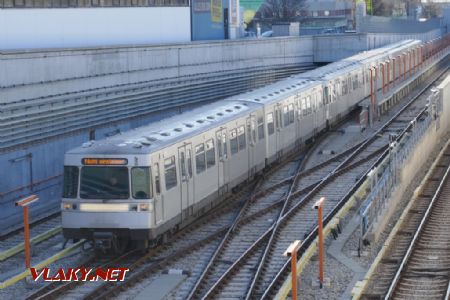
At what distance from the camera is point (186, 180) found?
19297 millimetres

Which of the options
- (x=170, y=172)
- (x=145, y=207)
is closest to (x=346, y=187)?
(x=170, y=172)

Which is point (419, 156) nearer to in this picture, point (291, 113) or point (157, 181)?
point (291, 113)

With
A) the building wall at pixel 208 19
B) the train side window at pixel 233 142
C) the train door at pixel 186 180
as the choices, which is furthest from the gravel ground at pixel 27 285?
the building wall at pixel 208 19

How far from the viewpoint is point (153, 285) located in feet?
53.8

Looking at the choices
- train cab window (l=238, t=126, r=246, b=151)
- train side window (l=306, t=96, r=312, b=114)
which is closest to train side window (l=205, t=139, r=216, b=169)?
train cab window (l=238, t=126, r=246, b=151)

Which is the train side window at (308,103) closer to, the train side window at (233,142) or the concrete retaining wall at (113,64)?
the concrete retaining wall at (113,64)

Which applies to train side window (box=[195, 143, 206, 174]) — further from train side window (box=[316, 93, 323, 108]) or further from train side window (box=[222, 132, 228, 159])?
train side window (box=[316, 93, 323, 108])

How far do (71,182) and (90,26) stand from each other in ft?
42.6

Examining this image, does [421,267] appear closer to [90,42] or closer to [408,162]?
[408,162]

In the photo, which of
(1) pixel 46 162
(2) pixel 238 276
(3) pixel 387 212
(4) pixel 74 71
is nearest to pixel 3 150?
(1) pixel 46 162

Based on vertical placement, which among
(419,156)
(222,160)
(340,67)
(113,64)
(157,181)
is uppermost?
(113,64)

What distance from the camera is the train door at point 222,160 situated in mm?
21391

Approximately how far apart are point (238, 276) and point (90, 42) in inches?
583

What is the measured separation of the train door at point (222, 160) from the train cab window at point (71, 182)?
14.7 feet
